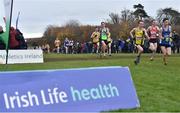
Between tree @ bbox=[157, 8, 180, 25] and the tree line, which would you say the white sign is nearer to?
the tree line

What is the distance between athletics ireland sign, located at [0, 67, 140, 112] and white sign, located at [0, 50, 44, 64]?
1460cm

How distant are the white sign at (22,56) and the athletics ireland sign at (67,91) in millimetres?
14601

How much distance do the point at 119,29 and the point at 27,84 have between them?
83.8 m

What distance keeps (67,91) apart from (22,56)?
52.3 ft

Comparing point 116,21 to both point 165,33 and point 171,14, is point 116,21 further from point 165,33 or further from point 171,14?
point 165,33

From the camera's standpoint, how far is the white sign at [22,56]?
79.0 ft

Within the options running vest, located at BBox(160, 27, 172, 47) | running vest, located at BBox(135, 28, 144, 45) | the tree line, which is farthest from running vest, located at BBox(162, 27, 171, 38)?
the tree line

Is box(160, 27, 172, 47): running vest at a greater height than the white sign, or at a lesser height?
greater

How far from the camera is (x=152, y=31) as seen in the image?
985 inches

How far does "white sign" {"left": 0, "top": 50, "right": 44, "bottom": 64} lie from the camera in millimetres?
24072

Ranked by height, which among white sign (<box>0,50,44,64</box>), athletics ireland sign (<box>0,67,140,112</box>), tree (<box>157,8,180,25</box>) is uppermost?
tree (<box>157,8,180,25</box>)

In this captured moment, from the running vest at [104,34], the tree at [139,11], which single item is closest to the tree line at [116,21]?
the tree at [139,11]

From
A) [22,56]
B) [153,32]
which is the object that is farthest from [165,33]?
[22,56]

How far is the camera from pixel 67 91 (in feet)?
30.6
